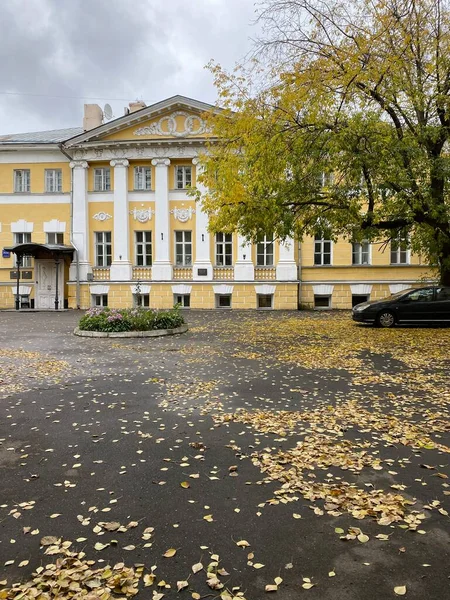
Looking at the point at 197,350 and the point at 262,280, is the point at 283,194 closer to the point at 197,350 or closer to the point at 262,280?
the point at 197,350

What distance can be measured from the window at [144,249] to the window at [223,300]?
4.66 m

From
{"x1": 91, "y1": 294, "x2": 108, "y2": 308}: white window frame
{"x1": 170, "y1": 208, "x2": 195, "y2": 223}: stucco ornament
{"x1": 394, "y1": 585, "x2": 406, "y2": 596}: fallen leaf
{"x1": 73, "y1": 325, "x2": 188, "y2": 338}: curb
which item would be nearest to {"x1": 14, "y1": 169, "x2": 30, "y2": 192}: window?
{"x1": 91, "y1": 294, "x2": 108, "y2": 308}: white window frame

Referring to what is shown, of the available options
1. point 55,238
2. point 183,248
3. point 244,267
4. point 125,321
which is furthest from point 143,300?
point 125,321

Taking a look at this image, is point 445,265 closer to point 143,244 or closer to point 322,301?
point 322,301

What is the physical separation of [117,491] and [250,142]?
1148cm

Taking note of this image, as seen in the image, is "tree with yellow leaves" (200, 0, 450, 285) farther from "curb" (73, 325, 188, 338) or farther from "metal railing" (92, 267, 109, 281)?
"metal railing" (92, 267, 109, 281)

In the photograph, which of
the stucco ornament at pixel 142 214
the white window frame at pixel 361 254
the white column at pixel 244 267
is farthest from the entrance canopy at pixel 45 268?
the white window frame at pixel 361 254

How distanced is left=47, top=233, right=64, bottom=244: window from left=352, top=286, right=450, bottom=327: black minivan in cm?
1938

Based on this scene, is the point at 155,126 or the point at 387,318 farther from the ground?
the point at 155,126

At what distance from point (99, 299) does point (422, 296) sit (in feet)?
60.4

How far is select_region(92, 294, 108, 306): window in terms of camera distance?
27264mm

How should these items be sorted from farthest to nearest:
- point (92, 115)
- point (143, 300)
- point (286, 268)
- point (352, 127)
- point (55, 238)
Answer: point (92, 115) < point (55, 238) < point (143, 300) < point (286, 268) < point (352, 127)

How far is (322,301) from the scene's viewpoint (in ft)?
87.8

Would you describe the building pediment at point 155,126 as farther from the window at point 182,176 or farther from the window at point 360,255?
the window at point 360,255
